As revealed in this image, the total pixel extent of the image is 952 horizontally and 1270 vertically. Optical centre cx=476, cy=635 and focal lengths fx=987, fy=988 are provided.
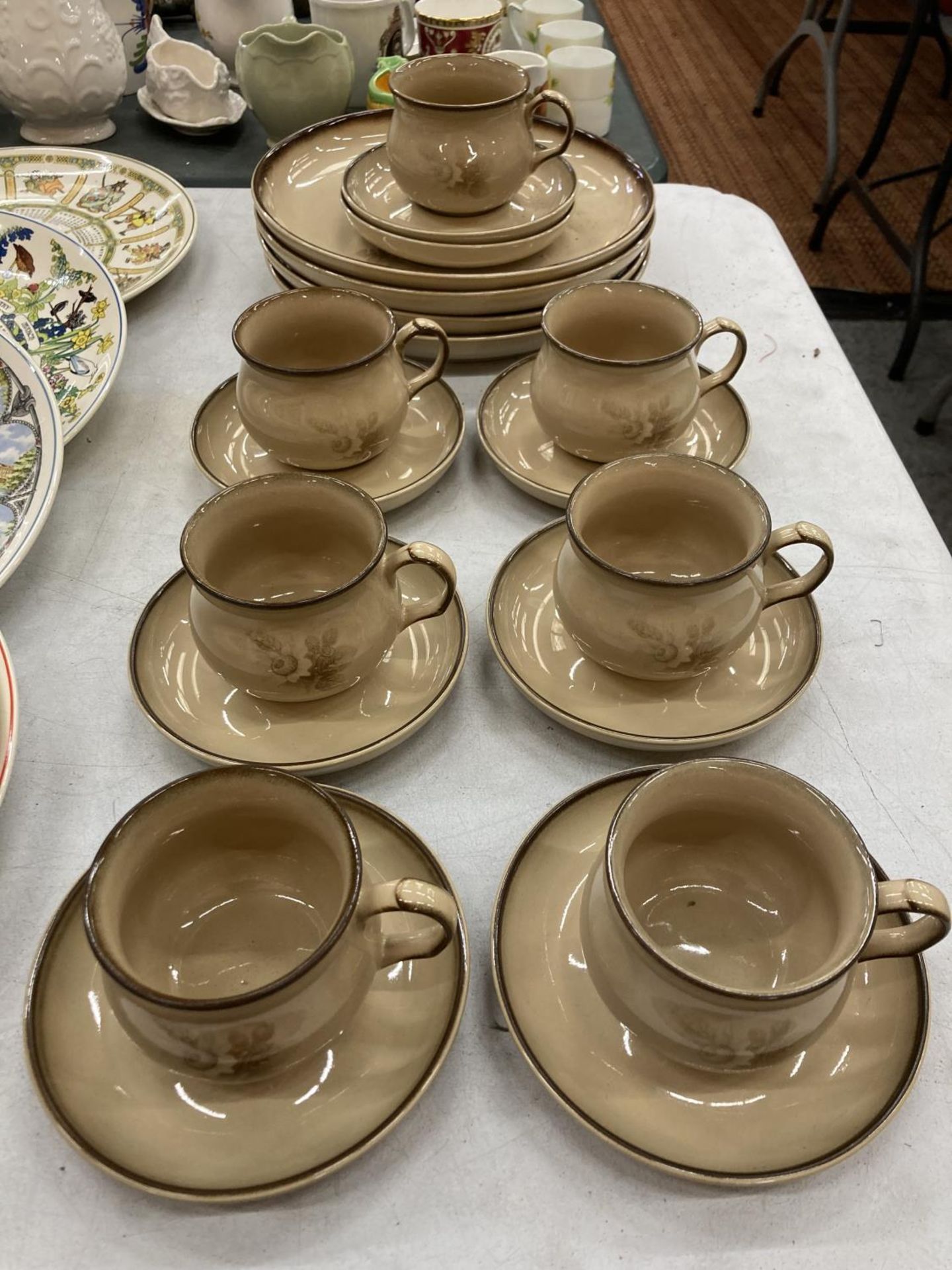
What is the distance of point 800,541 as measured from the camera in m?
0.59

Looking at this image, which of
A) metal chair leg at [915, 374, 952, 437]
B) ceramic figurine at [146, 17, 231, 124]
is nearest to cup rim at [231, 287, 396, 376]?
ceramic figurine at [146, 17, 231, 124]

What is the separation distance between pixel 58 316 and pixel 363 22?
616 mm

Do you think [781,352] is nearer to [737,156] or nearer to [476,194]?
[476,194]

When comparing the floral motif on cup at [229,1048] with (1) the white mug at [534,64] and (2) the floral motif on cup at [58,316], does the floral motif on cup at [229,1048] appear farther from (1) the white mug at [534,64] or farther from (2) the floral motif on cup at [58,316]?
(1) the white mug at [534,64]

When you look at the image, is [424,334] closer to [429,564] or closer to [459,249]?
[459,249]

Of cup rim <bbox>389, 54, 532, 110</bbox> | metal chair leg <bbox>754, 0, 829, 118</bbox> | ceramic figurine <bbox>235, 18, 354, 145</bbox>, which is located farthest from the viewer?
metal chair leg <bbox>754, 0, 829, 118</bbox>

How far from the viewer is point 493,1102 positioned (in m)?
0.46

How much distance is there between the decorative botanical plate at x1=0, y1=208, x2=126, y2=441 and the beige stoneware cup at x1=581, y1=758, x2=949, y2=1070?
0.57m

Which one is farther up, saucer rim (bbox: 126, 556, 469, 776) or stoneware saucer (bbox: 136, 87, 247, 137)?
stoneware saucer (bbox: 136, 87, 247, 137)

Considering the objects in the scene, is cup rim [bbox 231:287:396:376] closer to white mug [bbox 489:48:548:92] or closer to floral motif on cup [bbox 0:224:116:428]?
floral motif on cup [bbox 0:224:116:428]

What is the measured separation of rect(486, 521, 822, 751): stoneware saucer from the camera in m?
0.58

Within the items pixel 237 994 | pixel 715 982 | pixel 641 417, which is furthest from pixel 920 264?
pixel 237 994

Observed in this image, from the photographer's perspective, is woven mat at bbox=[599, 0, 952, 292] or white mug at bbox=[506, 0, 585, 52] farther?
woven mat at bbox=[599, 0, 952, 292]

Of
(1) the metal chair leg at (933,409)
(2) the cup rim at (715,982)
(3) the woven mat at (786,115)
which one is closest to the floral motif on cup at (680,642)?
(2) the cup rim at (715,982)
